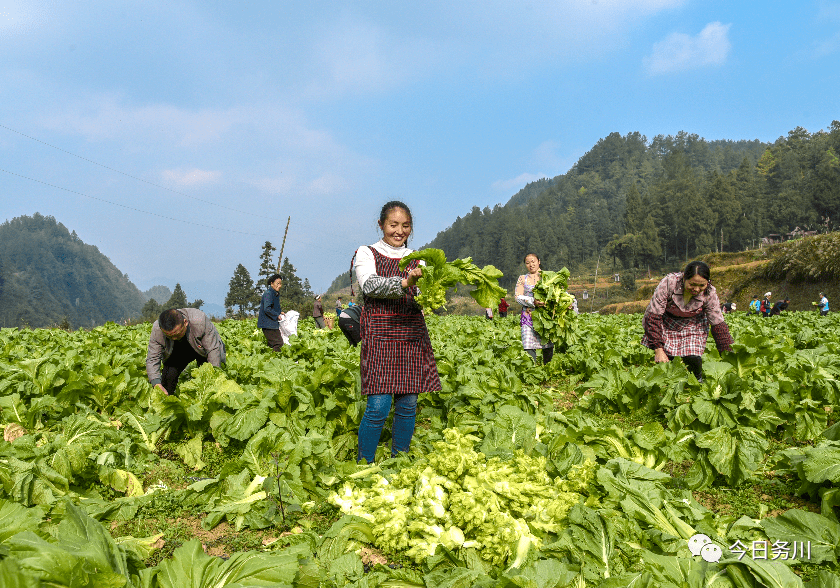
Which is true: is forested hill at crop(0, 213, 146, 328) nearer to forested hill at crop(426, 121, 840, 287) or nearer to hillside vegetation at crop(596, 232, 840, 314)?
forested hill at crop(426, 121, 840, 287)

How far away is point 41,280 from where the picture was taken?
15575 cm

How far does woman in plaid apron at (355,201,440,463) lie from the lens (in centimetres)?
333

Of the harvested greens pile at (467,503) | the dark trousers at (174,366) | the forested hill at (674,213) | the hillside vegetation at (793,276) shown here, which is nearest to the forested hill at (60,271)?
the forested hill at (674,213)

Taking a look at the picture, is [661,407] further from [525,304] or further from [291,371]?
[291,371]

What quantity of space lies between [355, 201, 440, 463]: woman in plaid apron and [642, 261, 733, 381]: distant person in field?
9.75 feet

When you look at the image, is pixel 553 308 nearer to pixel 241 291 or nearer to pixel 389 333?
pixel 389 333

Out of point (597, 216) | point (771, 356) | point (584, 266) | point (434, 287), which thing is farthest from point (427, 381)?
point (597, 216)

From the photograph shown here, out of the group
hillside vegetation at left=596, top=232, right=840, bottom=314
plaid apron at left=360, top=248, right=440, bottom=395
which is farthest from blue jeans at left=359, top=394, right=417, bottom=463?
hillside vegetation at left=596, top=232, right=840, bottom=314

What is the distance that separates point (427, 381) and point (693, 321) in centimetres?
327

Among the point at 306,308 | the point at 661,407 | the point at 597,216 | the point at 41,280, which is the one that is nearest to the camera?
the point at 661,407

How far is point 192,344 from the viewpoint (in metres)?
5.39

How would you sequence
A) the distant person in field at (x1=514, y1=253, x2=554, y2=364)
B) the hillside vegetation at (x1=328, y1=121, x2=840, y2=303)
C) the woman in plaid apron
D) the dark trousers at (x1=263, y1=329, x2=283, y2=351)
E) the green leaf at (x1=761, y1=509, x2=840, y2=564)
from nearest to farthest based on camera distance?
the green leaf at (x1=761, y1=509, x2=840, y2=564) < the woman in plaid apron < the distant person in field at (x1=514, y1=253, x2=554, y2=364) < the dark trousers at (x1=263, y1=329, x2=283, y2=351) < the hillside vegetation at (x1=328, y1=121, x2=840, y2=303)

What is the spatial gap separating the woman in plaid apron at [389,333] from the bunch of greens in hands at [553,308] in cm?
328

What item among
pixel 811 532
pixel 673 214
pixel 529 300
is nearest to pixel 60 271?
A: pixel 673 214
